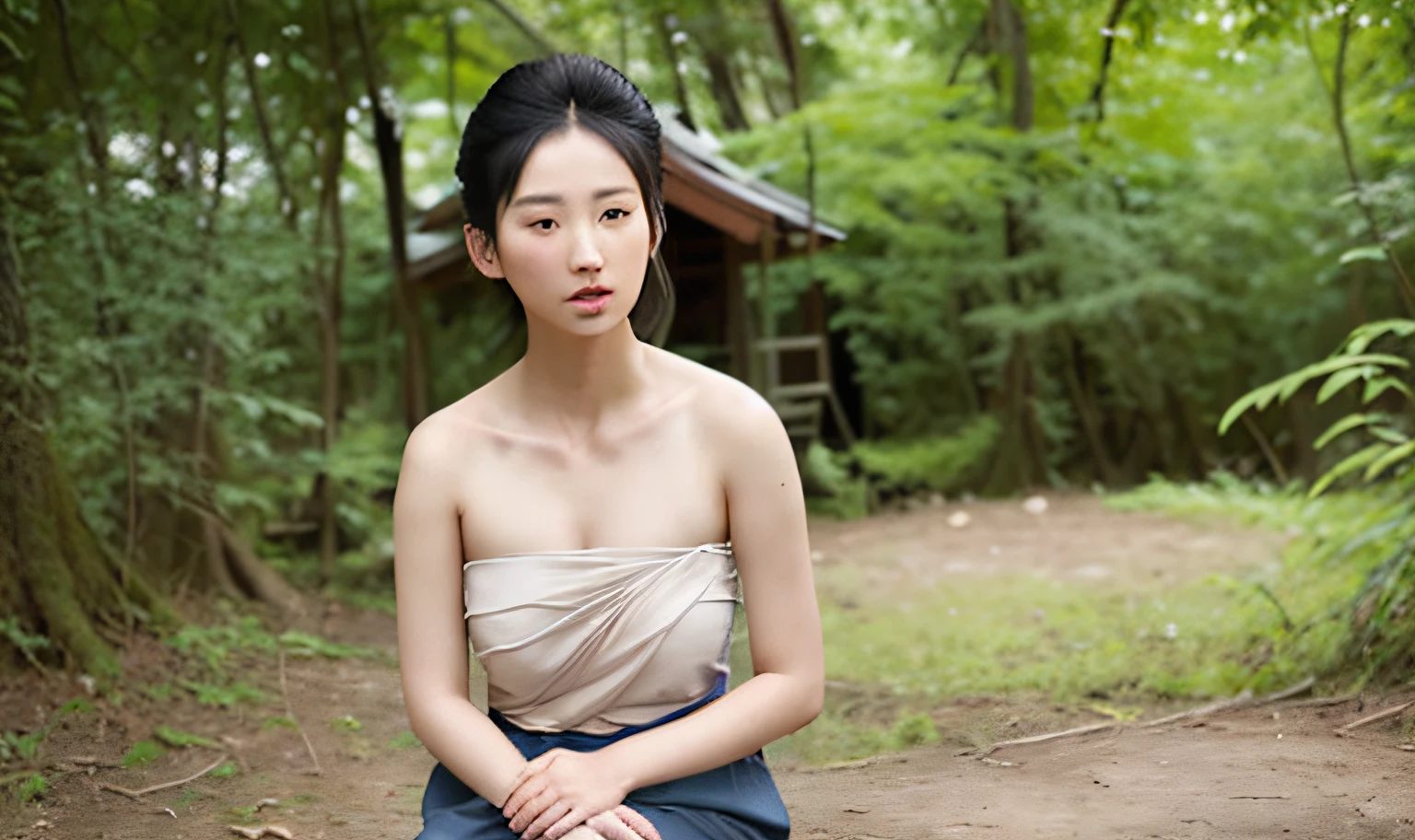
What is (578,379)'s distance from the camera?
7.32 feet

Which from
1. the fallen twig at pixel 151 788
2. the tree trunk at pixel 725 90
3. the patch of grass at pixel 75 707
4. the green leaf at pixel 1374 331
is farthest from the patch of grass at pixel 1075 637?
the tree trunk at pixel 725 90

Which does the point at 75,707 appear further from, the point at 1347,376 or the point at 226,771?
the point at 1347,376

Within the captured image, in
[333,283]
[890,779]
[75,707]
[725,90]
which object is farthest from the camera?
[725,90]

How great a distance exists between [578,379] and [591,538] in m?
0.28

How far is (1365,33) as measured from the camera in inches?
256

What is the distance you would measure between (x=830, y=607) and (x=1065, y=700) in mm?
3188

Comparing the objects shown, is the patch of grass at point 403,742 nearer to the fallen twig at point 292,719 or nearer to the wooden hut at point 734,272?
the fallen twig at point 292,719

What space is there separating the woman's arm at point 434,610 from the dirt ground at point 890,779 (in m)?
1.49

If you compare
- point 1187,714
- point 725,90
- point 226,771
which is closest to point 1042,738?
point 1187,714

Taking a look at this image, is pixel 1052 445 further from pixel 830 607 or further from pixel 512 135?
pixel 512 135

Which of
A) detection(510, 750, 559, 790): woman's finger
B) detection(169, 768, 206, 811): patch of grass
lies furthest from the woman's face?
detection(169, 768, 206, 811): patch of grass

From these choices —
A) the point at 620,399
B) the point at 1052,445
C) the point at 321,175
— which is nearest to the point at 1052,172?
the point at 1052,445

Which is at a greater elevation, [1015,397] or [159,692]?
[1015,397]

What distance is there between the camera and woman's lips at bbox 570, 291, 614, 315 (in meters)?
2.11
